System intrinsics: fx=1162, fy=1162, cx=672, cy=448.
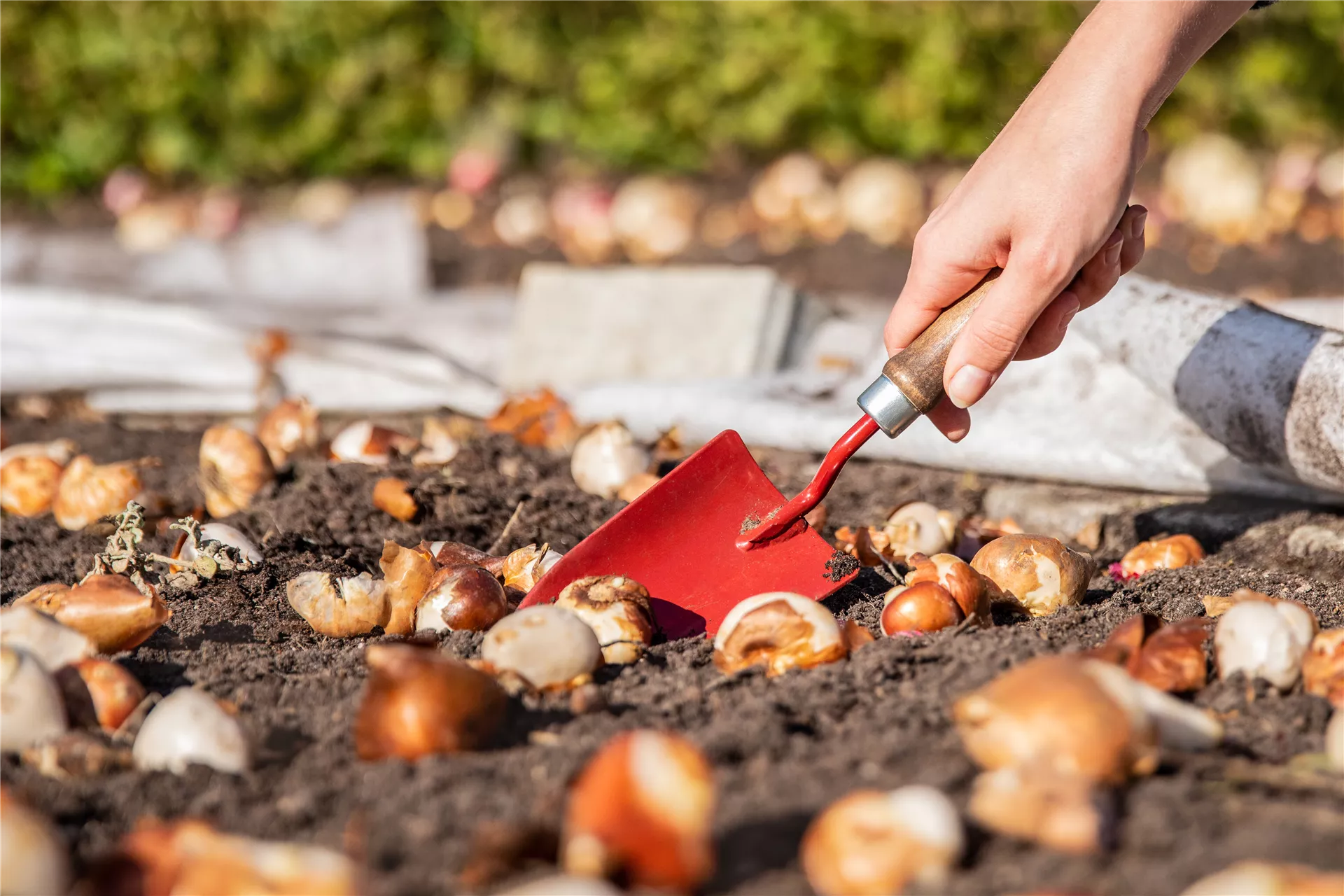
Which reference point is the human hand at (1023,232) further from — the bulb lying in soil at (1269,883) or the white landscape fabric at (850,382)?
the bulb lying in soil at (1269,883)

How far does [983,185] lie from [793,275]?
3179 mm

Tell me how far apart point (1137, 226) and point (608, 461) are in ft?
3.47

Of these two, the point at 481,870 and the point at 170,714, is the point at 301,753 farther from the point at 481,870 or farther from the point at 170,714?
the point at 481,870

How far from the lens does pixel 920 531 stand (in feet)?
6.48

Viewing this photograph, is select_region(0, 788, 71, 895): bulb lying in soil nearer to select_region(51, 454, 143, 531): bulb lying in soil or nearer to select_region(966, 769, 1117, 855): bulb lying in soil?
select_region(966, 769, 1117, 855): bulb lying in soil

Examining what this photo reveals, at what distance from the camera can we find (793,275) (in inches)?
182

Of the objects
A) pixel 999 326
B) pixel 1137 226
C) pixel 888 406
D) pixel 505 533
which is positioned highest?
pixel 1137 226

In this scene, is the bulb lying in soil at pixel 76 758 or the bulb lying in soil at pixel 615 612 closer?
the bulb lying in soil at pixel 76 758

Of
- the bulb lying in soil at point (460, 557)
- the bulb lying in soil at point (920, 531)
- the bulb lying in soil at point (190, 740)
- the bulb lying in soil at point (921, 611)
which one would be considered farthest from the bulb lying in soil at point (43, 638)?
the bulb lying in soil at point (920, 531)

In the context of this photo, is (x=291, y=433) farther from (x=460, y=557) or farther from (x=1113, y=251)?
(x=1113, y=251)

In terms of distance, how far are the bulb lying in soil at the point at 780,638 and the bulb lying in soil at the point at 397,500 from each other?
878 mm

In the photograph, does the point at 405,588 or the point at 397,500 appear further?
the point at 397,500

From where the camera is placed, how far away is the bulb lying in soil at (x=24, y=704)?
119cm

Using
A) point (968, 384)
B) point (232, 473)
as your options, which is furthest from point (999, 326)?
point (232, 473)
